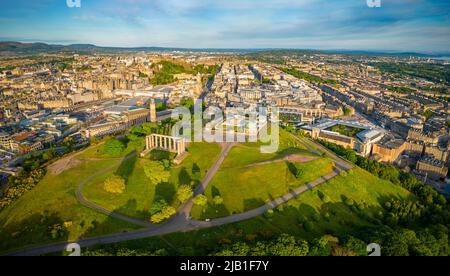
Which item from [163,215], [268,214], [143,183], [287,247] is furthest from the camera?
[143,183]

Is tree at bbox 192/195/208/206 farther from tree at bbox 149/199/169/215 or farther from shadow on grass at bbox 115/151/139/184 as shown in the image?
shadow on grass at bbox 115/151/139/184

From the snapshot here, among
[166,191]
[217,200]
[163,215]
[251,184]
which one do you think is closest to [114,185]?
[166,191]

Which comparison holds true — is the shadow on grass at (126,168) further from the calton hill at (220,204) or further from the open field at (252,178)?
the open field at (252,178)

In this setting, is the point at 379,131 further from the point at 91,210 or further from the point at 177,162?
the point at 91,210

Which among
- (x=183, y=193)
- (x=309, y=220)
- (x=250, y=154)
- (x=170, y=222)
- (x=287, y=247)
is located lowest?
(x=309, y=220)

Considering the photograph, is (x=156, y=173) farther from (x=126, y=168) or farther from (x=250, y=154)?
(x=250, y=154)

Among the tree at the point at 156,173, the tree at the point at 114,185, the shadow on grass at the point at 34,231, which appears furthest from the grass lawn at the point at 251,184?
the shadow on grass at the point at 34,231

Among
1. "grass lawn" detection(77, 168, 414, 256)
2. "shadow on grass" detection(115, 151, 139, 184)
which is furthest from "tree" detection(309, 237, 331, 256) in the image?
"shadow on grass" detection(115, 151, 139, 184)
